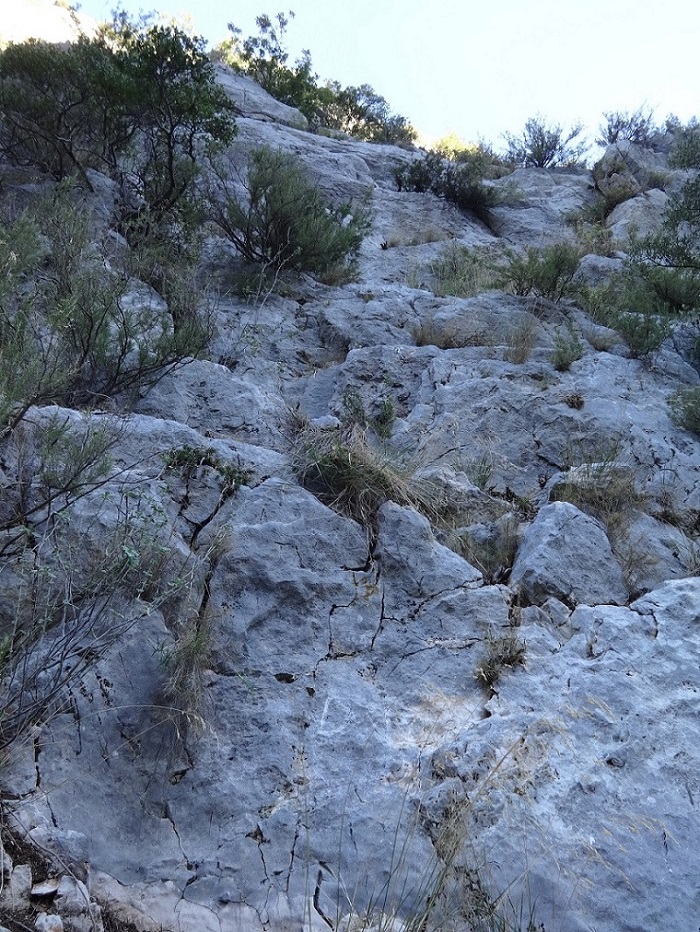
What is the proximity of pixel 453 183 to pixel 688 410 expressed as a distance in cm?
672

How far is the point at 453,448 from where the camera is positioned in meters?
4.98

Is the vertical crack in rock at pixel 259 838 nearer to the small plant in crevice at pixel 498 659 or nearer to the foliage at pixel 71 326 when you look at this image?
the small plant in crevice at pixel 498 659

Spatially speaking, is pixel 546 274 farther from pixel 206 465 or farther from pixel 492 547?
pixel 206 465

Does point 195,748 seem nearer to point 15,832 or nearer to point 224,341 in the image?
point 15,832

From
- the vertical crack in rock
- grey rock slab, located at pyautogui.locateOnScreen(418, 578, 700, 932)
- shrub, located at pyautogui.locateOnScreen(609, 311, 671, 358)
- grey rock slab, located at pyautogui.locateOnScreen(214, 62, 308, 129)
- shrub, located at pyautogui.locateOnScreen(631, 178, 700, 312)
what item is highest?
grey rock slab, located at pyautogui.locateOnScreen(214, 62, 308, 129)

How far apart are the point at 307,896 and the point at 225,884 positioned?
1.05 ft

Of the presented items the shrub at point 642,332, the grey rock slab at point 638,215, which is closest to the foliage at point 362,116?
the grey rock slab at point 638,215

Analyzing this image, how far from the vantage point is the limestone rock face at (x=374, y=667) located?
2.52 meters

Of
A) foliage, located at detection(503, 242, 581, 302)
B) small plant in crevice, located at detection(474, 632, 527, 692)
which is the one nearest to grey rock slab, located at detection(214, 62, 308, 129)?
foliage, located at detection(503, 242, 581, 302)

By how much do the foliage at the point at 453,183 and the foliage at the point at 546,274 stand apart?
12.2ft

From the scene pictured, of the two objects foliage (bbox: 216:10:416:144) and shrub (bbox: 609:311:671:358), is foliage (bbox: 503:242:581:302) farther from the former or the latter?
foliage (bbox: 216:10:416:144)

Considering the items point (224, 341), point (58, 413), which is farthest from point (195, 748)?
point (224, 341)

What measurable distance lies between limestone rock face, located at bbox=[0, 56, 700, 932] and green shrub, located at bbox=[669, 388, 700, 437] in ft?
0.56

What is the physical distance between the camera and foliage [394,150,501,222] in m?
10.6
